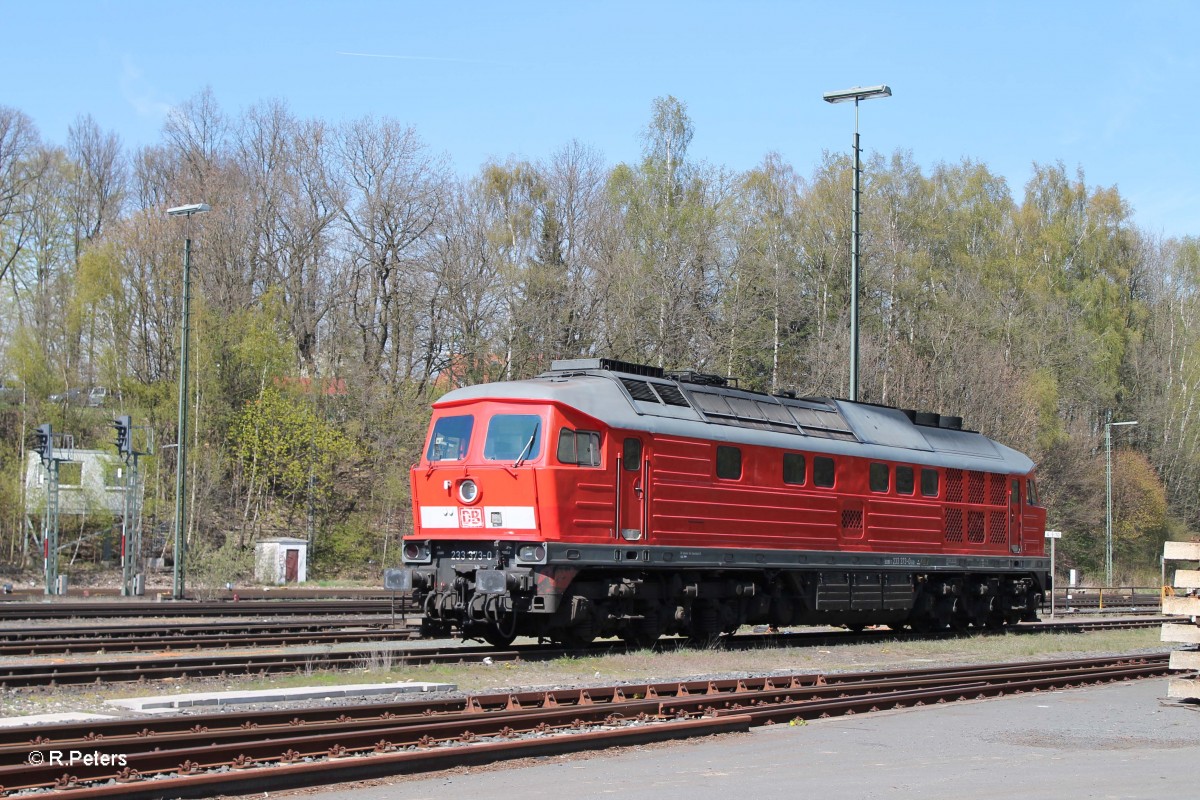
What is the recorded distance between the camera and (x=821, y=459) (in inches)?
835

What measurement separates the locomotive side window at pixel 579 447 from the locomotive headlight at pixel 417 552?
2.58 m

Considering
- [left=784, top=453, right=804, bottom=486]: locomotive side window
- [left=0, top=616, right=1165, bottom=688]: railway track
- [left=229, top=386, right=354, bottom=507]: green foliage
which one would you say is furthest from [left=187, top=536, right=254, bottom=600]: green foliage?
[left=784, top=453, right=804, bottom=486]: locomotive side window

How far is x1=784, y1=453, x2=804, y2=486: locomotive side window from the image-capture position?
67.3 ft

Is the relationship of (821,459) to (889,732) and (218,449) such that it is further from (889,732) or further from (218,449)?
(218,449)

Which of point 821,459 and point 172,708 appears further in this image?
point 821,459

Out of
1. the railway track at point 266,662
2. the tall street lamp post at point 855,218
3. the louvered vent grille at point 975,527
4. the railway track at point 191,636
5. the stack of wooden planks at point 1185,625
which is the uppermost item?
the tall street lamp post at point 855,218

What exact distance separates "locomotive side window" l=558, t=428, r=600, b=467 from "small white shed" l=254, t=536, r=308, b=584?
2523 cm

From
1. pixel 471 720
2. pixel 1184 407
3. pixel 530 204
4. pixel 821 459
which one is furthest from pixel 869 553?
pixel 1184 407

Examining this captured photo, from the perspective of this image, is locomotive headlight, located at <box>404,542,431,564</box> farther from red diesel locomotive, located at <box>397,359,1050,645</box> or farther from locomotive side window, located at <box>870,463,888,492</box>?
locomotive side window, located at <box>870,463,888,492</box>

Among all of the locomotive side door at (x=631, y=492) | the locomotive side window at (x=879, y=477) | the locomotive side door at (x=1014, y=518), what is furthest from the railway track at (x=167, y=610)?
the locomotive side door at (x=1014, y=518)

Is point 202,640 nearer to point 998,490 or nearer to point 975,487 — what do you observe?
point 975,487

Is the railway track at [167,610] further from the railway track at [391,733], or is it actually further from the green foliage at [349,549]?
the green foliage at [349,549]

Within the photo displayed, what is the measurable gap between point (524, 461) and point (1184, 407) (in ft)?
205

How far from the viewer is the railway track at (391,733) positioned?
8.50 m
